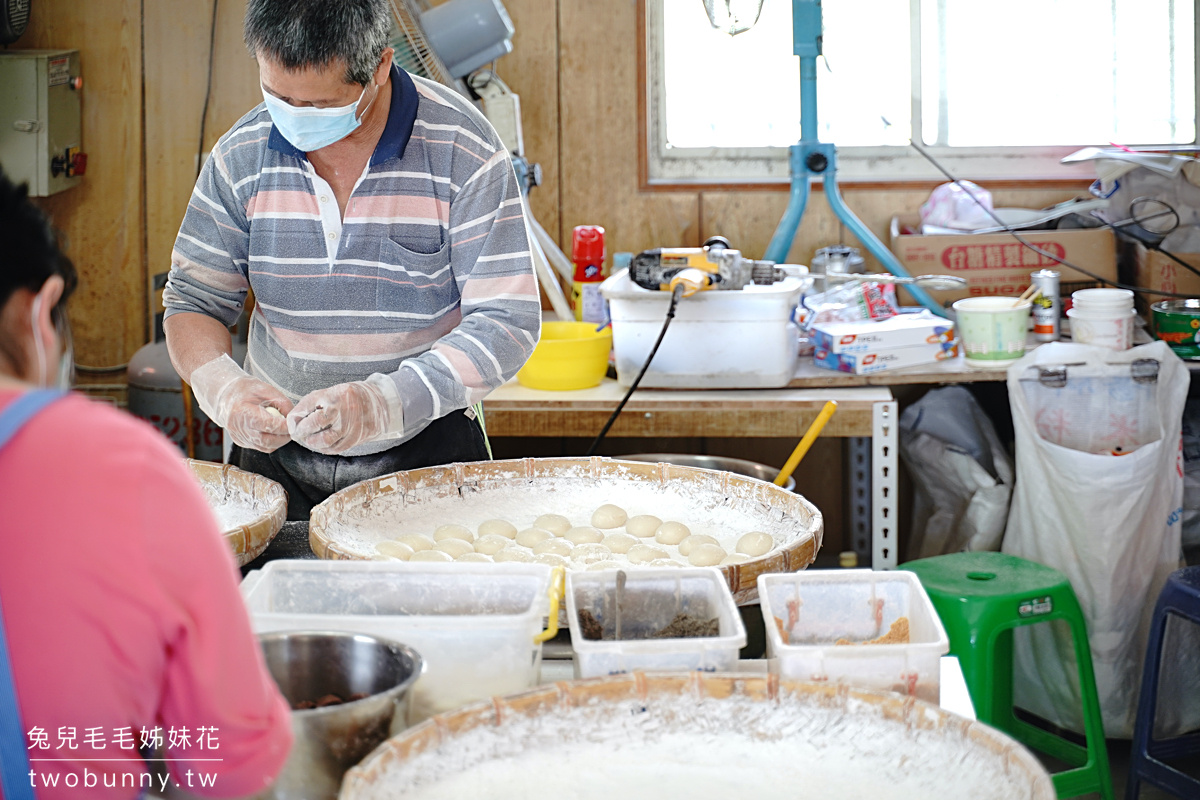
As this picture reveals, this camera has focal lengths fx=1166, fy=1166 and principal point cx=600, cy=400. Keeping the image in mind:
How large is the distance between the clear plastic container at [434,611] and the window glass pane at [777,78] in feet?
8.68

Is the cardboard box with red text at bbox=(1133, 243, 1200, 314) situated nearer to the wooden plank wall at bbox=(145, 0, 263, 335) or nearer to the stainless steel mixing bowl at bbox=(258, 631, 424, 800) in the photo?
the wooden plank wall at bbox=(145, 0, 263, 335)

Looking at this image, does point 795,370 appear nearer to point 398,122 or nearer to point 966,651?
point 966,651

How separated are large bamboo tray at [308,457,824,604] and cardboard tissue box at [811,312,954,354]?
120cm

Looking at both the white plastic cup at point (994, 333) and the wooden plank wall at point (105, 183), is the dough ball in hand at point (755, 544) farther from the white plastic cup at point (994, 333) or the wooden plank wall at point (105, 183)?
the wooden plank wall at point (105, 183)

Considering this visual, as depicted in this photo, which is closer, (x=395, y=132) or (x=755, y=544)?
(x=755, y=544)

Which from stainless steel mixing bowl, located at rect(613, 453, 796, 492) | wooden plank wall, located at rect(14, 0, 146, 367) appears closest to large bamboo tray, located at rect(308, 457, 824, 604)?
stainless steel mixing bowl, located at rect(613, 453, 796, 492)

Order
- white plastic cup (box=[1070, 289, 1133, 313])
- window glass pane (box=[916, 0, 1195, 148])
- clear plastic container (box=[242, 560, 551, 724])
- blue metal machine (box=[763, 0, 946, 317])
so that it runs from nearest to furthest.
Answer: clear plastic container (box=[242, 560, 551, 724]) → white plastic cup (box=[1070, 289, 1133, 313]) → blue metal machine (box=[763, 0, 946, 317]) → window glass pane (box=[916, 0, 1195, 148])

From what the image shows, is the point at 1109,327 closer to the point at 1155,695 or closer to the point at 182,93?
the point at 1155,695

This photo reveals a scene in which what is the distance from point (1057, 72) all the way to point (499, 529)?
2.71 meters

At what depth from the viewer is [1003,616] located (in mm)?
2537

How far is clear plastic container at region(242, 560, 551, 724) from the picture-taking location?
1.09 m

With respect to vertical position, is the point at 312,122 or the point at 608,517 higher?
the point at 312,122

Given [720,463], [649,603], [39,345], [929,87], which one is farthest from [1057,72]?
[39,345]

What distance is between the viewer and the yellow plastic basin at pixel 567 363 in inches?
113
